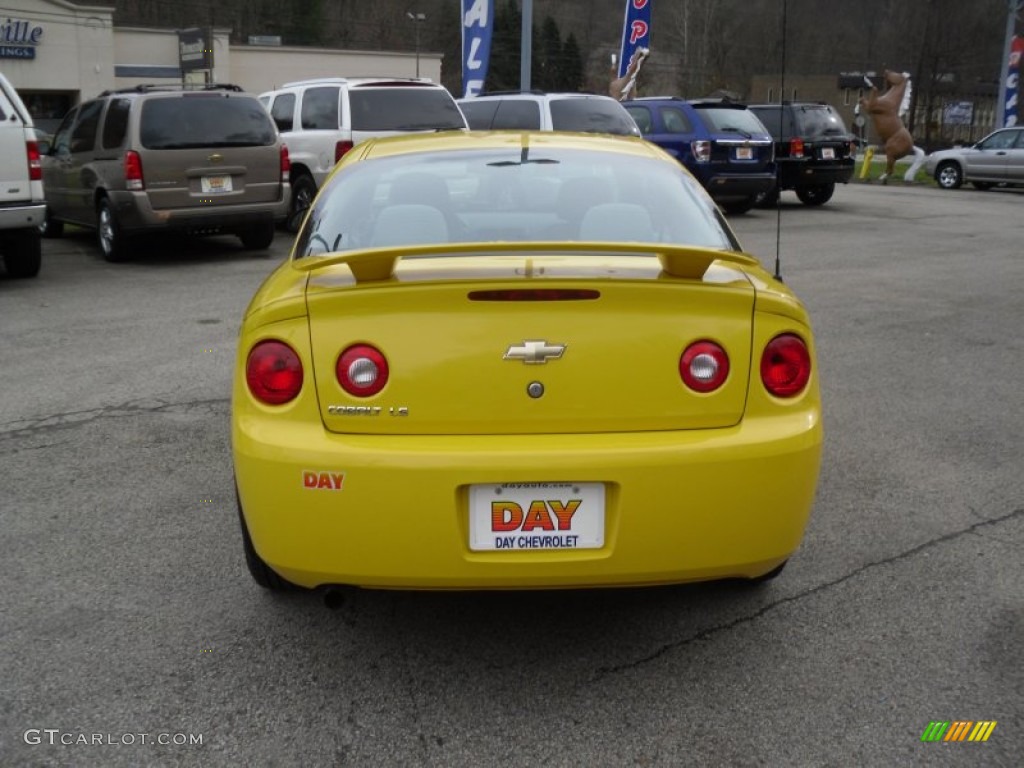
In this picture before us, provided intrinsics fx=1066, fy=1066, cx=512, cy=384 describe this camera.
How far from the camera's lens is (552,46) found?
3410 inches

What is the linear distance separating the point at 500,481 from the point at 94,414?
381 centimetres

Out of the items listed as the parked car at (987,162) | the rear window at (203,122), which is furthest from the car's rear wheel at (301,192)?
the parked car at (987,162)

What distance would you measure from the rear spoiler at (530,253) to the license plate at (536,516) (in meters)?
0.66

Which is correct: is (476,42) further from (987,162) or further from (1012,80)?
(1012,80)

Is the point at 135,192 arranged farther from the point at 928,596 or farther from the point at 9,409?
the point at 928,596

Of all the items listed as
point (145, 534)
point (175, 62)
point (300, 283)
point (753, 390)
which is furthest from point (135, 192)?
point (175, 62)

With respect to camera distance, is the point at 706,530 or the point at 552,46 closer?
the point at 706,530

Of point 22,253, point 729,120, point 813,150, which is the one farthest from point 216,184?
point 813,150

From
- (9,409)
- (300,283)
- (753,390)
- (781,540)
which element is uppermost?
(300,283)

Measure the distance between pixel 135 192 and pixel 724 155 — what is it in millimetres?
9781

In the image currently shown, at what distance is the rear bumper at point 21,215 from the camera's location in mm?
9680

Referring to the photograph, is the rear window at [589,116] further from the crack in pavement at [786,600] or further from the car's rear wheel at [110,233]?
the crack in pavement at [786,600]

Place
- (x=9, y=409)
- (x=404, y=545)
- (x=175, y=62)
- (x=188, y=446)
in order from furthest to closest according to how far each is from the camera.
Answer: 1. (x=175, y=62)
2. (x=9, y=409)
3. (x=188, y=446)
4. (x=404, y=545)

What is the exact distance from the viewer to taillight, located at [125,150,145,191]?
11195 mm
